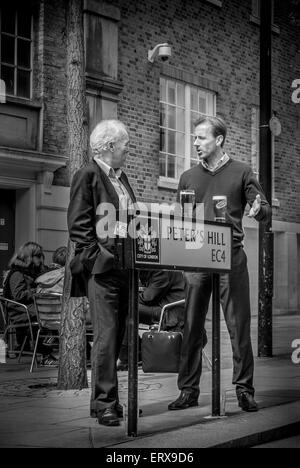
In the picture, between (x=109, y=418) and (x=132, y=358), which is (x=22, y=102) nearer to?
(x=109, y=418)

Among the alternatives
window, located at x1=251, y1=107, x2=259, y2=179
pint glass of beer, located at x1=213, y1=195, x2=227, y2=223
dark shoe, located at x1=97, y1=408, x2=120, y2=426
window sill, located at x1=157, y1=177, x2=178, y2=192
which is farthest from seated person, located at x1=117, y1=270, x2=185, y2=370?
window, located at x1=251, y1=107, x2=259, y2=179

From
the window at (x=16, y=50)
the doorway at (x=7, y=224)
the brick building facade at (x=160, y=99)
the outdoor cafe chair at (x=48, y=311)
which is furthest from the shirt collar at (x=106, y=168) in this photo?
the doorway at (x=7, y=224)

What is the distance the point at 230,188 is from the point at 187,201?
1.28 feet

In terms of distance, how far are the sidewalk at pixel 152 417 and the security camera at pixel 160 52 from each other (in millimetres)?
9902

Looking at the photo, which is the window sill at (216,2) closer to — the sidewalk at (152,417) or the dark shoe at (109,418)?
the sidewalk at (152,417)

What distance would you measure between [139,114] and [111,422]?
1261cm

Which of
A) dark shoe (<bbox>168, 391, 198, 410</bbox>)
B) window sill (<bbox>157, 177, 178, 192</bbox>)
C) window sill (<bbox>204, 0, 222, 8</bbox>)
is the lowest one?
dark shoe (<bbox>168, 391, 198, 410</bbox>)

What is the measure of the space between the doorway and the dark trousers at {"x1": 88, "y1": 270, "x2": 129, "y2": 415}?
968cm

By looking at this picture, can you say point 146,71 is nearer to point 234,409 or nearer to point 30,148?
point 30,148

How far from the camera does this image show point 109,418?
218 inches

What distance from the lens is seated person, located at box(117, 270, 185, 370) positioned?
920cm

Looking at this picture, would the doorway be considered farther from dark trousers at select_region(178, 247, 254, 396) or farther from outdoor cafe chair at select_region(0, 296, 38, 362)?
dark trousers at select_region(178, 247, 254, 396)

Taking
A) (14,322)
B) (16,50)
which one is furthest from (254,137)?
(14,322)

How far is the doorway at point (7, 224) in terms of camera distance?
604 inches
